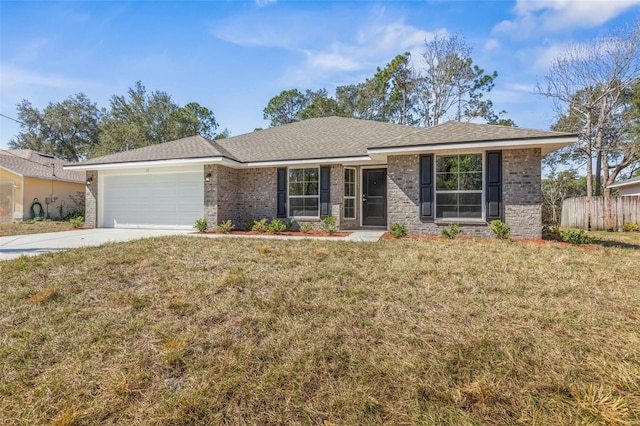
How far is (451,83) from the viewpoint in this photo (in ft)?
76.6

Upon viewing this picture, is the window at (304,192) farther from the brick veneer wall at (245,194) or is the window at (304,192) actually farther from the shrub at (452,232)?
the shrub at (452,232)

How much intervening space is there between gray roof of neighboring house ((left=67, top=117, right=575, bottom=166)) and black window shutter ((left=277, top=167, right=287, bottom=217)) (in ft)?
1.97

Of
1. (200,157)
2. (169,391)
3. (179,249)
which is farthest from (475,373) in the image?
(200,157)

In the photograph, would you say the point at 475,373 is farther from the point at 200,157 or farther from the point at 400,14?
the point at 400,14

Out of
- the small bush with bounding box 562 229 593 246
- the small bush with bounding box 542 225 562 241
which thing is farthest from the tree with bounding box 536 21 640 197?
the small bush with bounding box 562 229 593 246

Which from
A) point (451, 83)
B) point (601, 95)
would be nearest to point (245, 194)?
point (451, 83)

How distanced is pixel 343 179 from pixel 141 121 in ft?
74.3

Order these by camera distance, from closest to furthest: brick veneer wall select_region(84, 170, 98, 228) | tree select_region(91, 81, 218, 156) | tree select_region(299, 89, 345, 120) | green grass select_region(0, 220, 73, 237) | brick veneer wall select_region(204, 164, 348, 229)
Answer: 1. green grass select_region(0, 220, 73, 237)
2. brick veneer wall select_region(204, 164, 348, 229)
3. brick veneer wall select_region(84, 170, 98, 228)
4. tree select_region(91, 81, 218, 156)
5. tree select_region(299, 89, 345, 120)

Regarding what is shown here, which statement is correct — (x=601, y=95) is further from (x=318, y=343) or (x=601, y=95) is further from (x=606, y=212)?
(x=318, y=343)

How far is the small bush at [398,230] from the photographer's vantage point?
28.7 feet

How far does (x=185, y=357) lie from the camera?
2.84 meters

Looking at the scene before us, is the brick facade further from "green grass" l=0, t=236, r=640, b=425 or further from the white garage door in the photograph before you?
"green grass" l=0, t=236, r=640, b=425

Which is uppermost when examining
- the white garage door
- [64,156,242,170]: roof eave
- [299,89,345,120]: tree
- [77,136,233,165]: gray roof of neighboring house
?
[299,89,345,120]: tree

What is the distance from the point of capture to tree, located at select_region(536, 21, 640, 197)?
1642 centimetres
